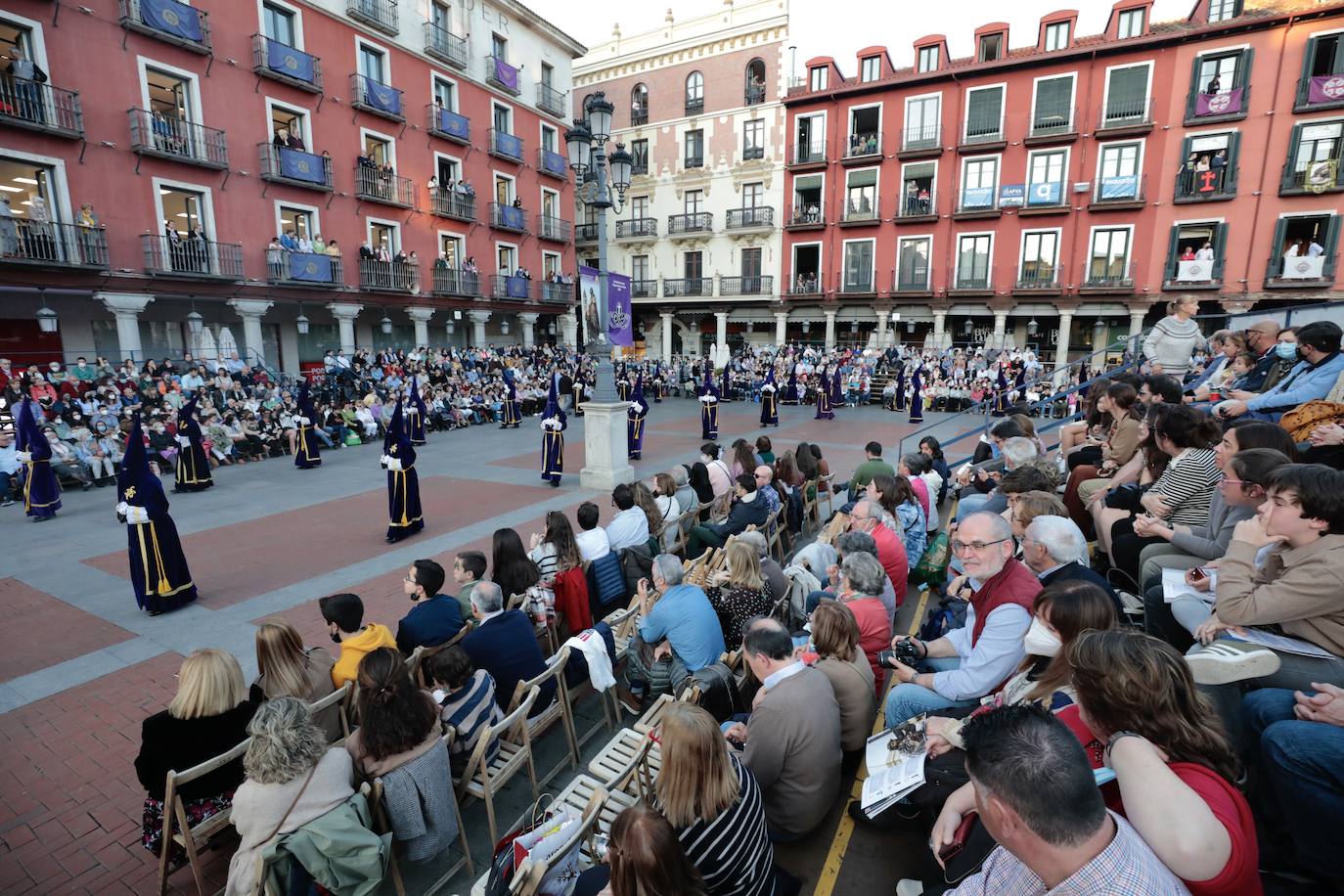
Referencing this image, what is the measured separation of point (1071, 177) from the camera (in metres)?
24.9

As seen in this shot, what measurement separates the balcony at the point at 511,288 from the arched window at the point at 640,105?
487 inches

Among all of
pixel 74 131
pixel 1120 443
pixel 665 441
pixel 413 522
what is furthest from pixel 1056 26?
pixel 74 131

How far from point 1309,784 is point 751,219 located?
104ft

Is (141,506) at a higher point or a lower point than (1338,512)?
lower

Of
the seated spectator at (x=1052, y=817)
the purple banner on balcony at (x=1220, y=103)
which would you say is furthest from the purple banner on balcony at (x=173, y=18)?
the purple banner on balcony at (x=1220, y=103)

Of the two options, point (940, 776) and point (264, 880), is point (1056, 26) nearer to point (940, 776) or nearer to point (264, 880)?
point (940, 776)

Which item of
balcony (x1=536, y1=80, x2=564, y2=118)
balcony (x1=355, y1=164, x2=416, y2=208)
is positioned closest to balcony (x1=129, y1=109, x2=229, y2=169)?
balcony (x1=355, y1=164, x2=416, y2=208)

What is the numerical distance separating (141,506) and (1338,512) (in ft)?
29.1

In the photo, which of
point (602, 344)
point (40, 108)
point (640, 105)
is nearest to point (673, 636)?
point (602, 344)

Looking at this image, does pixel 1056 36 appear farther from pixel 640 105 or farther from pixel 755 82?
pixel 640 105

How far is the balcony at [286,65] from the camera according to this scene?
1870 cm

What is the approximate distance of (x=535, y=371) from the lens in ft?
83.5

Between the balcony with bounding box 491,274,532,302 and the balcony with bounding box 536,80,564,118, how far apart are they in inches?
323

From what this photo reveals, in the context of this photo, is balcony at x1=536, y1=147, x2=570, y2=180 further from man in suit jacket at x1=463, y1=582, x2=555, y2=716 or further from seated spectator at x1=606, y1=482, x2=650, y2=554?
man in suit jacket at x1=463, y1=582, x2=555, y2=716
